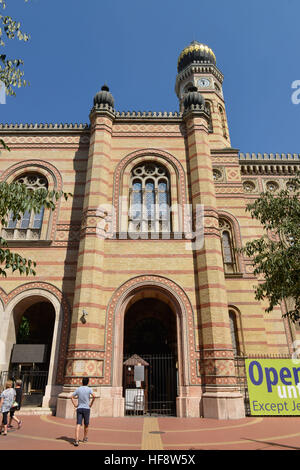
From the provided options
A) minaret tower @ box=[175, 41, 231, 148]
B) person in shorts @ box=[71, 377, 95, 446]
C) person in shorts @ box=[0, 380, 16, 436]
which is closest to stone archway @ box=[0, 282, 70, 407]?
person in shorts @ box=[0, 380, 16, 436]

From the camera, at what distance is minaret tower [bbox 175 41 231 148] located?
25.7 metres

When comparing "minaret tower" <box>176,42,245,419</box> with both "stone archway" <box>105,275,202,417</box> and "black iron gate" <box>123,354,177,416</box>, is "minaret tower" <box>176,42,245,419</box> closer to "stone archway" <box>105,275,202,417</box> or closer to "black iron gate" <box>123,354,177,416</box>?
"stone archway" <box>105,275,202,417</box>

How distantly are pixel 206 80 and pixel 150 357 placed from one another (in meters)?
25.2

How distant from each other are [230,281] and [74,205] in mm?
9172

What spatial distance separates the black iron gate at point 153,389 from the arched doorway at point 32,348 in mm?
3590

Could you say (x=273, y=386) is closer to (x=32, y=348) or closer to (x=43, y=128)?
(x=32, y=348)

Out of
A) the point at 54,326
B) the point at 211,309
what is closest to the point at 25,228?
the point at 54,326

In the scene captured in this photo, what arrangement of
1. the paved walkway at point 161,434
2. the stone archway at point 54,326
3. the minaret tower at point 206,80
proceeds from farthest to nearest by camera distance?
the minaret tower at point 206,80, the stone archway at point 54,326, the paved walkway at point 161,434

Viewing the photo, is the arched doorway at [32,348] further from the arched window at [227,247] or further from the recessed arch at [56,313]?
the arched window at [227,247]

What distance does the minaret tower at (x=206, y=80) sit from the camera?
84.2 ft

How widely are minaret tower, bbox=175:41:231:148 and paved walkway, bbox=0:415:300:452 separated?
67.8 ft

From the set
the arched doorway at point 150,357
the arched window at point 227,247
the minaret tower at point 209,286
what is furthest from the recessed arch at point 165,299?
the arched window at point 227,247

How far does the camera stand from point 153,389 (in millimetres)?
13844
